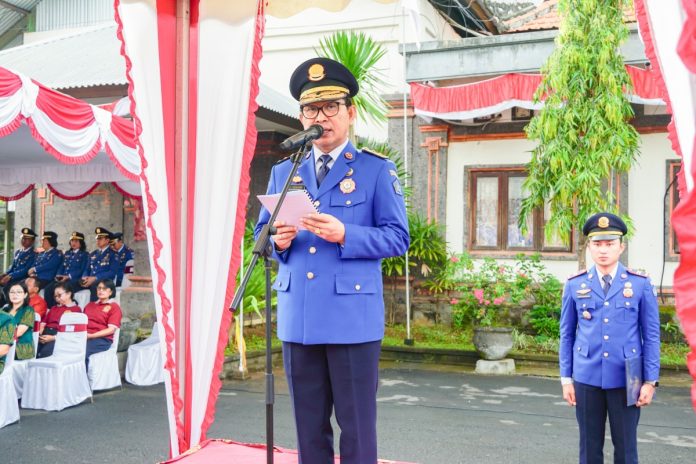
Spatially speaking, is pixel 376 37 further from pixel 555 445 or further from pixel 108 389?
pixel 555 445

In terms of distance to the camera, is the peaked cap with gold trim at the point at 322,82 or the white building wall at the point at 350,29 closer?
the peaked cap with gold trim at the point at 322,82

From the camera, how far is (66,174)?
10312 mm

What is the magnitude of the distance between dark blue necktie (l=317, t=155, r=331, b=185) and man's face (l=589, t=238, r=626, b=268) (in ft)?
5.07

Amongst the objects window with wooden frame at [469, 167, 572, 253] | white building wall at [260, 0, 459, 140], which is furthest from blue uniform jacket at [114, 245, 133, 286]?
window with wooden frame at [469, 167, 572, 253]

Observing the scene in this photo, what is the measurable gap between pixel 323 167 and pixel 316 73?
376 mm

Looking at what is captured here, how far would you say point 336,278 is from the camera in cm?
261

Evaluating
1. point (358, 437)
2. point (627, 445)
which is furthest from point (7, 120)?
point (627, 445)

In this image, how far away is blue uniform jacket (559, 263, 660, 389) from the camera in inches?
130

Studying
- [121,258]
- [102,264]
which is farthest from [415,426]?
[121,258]

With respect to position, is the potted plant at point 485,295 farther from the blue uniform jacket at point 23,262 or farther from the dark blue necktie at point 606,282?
the blue uniform jacket at point 23,262

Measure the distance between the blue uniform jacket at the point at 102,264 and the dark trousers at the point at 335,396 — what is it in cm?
917

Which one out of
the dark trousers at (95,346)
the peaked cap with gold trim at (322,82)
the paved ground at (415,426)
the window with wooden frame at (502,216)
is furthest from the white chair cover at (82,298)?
the peaked cap with gold trim at (322,82)

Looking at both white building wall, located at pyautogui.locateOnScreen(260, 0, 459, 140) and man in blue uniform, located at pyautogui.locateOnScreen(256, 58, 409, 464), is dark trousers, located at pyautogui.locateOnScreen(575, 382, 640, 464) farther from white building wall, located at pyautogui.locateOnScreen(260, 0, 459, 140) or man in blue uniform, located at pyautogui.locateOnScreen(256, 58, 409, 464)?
white building wall, located at pyautogui.locateOnScreen(260, 0, 459, 140)

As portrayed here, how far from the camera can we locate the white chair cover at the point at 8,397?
5.77m
